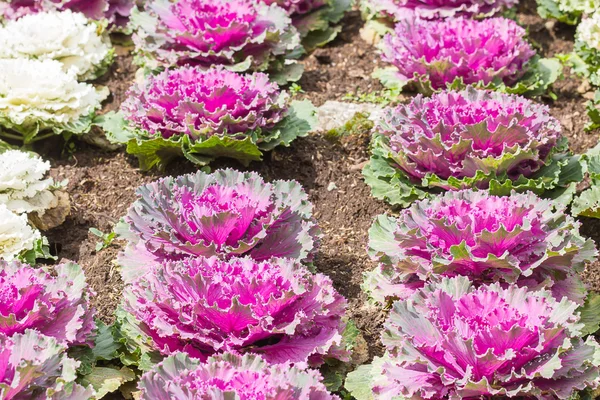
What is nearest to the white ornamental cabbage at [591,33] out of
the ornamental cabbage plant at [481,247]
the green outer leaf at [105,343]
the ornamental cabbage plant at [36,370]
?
the ornamental cabbage plant at [481,247]

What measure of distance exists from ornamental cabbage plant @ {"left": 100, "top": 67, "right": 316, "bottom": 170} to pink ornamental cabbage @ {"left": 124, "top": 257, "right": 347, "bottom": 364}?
185cm

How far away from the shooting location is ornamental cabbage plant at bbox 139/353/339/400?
4.13 meters

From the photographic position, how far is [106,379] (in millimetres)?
5059

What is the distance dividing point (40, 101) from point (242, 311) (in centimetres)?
329

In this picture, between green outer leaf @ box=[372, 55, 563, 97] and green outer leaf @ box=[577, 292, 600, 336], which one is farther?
green outer leaf @ box=[372, 55, 563, 97]

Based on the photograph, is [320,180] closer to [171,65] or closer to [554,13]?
[171,65]

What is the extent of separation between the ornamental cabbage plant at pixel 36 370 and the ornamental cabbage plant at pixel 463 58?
151 inches

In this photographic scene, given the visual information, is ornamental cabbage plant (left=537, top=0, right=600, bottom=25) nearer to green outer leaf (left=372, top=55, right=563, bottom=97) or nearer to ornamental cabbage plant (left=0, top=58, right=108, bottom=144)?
green outer leaf (left=372, top=55, right=563, bottom=97)

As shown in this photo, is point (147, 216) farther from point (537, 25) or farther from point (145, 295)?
point (537, 25)

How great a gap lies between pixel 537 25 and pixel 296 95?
8.70 feet

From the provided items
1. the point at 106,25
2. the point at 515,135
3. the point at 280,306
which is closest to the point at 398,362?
the point at 280,306

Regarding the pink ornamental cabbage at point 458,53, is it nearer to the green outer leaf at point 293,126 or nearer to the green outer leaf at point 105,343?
the green outer leaf at point 293,126

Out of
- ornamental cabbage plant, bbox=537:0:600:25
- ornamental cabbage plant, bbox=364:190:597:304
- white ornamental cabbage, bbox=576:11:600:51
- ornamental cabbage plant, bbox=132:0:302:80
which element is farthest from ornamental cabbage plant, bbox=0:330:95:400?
ornamental cabbage plant, bbox=537:0:600:25

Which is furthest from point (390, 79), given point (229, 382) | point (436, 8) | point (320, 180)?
point (229, 382)
